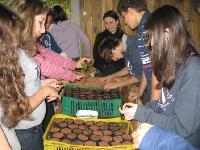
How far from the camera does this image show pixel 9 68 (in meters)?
1.61

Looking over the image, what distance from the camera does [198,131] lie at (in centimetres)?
156

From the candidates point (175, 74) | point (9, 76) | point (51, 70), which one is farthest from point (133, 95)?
point (9, 76)

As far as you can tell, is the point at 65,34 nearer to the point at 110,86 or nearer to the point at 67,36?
the point at 67,36

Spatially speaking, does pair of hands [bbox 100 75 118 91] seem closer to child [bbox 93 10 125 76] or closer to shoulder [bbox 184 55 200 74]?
child [bbox 93 10 125 76]

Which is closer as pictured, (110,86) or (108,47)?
(110,86)

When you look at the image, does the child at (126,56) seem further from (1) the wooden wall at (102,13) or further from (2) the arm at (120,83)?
(1) the wooden wall at (102,13)

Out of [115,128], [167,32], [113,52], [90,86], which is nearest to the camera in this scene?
[167,32]

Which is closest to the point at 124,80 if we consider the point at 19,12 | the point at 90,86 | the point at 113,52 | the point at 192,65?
the point at 90,86

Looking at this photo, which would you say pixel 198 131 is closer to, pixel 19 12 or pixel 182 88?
pixel 182 88

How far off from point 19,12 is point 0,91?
2.63 ft

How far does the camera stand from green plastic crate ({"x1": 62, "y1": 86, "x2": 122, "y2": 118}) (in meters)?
2.58

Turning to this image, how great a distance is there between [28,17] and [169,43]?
104 cm

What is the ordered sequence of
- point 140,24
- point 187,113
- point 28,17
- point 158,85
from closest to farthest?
point 187,113 < point 158,85 < point 28,17 < point 140,24

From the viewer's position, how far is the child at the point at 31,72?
6.80 ft
